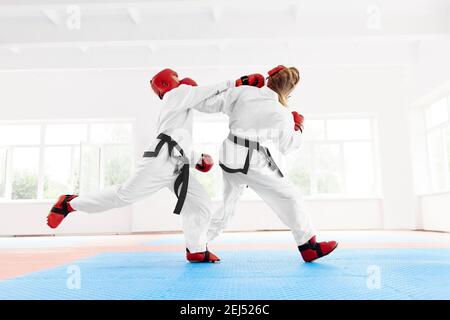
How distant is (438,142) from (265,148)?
18.4ft

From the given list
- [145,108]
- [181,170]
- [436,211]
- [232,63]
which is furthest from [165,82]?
[436,211]

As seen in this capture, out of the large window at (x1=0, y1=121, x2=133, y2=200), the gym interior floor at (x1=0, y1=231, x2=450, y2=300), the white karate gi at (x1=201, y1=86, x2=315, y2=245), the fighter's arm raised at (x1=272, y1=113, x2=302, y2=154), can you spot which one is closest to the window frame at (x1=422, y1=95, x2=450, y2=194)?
the gym interior floor at (x1=0, y1=231, x2=450, y2=300)

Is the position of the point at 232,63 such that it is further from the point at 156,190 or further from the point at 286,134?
the point at 156,190

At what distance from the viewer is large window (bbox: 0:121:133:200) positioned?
761 centimetres

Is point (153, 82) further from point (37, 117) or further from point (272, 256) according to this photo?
point (37, 117)

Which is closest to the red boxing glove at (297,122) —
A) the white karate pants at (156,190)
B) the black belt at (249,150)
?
the black belt at (249,150)

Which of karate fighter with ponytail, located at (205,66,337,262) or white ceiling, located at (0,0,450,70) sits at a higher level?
white ceiling, located at (0,0,450,70)

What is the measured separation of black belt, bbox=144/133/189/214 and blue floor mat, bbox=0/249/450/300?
15.1 inches

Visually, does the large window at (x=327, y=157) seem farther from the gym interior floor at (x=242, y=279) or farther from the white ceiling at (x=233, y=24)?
the gym interior floor at (x=242, y=279)

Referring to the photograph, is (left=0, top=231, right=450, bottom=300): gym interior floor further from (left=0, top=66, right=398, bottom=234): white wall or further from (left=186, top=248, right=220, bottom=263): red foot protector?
(left=0, top=66, right=398, bottom=234): white wall

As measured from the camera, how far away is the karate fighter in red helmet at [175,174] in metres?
2.19

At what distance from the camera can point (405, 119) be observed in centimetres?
722
